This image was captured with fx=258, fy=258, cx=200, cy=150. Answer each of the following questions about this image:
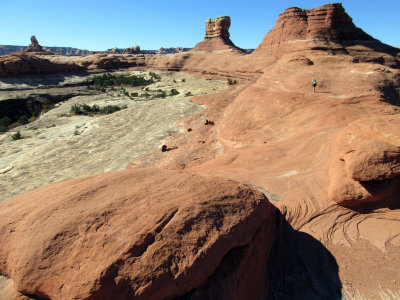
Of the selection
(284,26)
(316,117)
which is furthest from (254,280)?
A: (284,26)

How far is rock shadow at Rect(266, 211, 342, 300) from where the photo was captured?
4348 millimetres

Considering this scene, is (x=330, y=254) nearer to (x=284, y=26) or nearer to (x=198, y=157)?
(x=198, y=157)

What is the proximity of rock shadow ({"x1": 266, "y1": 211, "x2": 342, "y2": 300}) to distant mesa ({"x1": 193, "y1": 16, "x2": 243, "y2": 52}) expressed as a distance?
46.0 meters

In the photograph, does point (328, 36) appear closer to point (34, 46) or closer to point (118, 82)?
point (118, 82)

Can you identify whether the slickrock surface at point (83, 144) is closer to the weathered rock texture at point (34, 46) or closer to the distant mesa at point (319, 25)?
the distant mesa at point (319, 25)

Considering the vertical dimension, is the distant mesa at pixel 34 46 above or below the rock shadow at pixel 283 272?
above

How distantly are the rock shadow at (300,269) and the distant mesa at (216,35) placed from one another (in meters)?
46.0

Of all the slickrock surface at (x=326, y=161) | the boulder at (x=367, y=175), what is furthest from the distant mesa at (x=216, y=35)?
the boulder at (x=367, y=175)

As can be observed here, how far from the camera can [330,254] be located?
487 centimetres

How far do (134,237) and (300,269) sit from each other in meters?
3.21

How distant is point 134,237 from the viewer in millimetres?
3217

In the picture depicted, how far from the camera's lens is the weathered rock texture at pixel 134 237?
2.92 m

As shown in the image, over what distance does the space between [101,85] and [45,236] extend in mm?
40405

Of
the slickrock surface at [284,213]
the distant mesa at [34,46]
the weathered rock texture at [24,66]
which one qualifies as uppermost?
the distant mesa at [34,46]
